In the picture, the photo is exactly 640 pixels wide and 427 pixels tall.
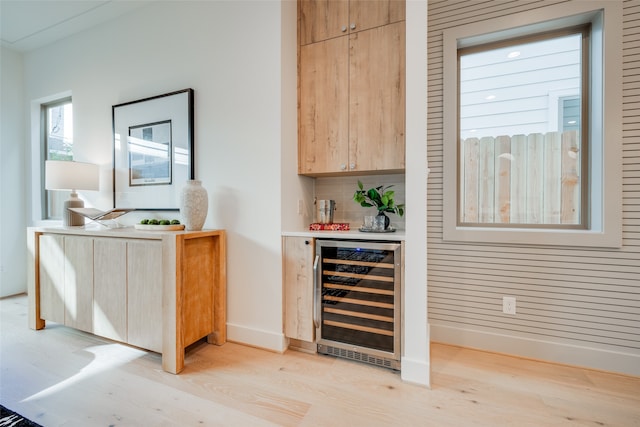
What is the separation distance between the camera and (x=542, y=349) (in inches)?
73.0

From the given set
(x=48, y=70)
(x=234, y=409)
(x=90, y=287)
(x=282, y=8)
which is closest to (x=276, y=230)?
(x=234, y=409)

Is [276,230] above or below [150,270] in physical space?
above

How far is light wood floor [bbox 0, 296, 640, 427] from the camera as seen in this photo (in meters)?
1.33

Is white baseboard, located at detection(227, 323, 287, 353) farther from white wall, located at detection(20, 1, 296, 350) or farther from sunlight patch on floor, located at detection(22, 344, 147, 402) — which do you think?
sunlight patch on floor, located at detection(22, 344, 147, 402)

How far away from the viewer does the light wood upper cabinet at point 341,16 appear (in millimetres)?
1926

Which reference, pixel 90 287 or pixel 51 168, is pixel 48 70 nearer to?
pixel 51 168

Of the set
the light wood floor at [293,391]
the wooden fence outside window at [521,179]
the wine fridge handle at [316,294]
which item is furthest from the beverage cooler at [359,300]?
the wooden fence outside window at [521,179]

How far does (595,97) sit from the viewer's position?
1791mm

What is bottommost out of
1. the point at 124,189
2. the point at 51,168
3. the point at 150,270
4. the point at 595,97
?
the point at 150,270

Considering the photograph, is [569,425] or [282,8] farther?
[282,8]

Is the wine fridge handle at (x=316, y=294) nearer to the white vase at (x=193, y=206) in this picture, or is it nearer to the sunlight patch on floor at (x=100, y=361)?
the white vase at (x=193, y=206)

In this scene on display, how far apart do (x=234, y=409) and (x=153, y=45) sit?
3.00m

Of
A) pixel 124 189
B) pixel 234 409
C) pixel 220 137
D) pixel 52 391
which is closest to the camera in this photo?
pixel 234 409

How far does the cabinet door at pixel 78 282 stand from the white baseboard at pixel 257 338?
3.53 feet
